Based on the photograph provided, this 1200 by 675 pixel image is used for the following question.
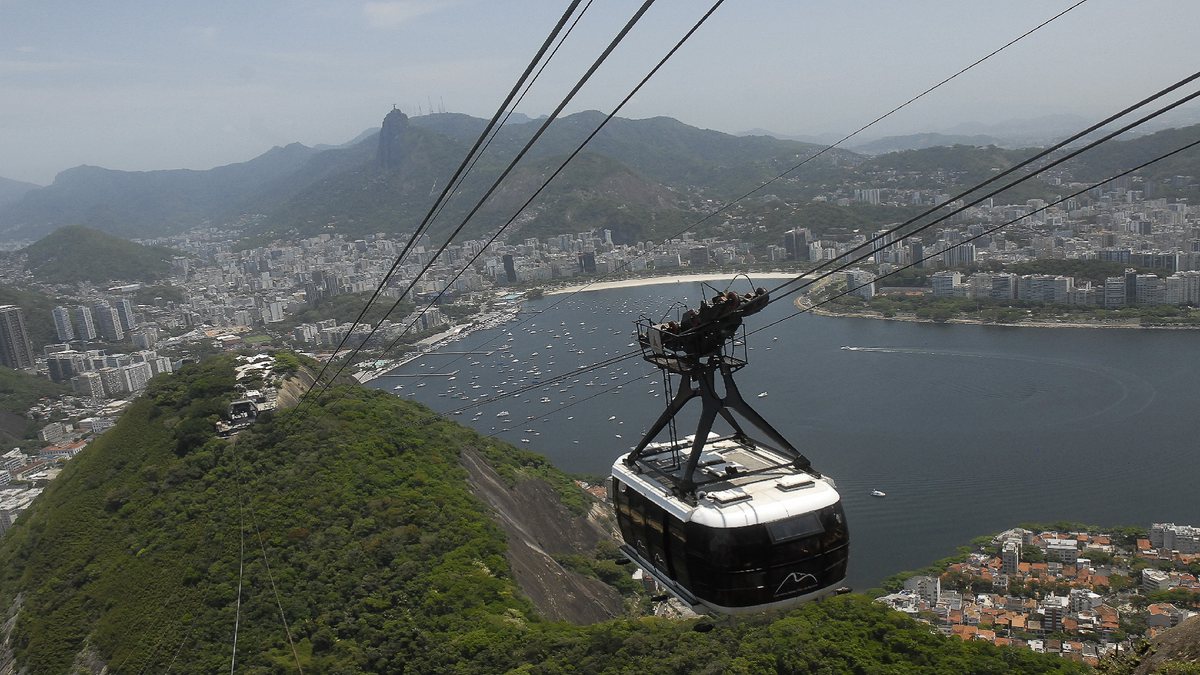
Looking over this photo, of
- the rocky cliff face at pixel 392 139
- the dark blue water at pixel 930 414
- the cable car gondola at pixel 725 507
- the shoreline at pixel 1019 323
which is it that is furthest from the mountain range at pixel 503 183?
the cable car gondola at pixel 725 507

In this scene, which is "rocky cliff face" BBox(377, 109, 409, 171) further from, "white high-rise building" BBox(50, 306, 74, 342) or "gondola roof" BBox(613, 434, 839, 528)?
"gondola roof" BBox(613, 434, 839, 528)

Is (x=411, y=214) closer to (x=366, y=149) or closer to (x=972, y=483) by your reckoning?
(x=366, y=149)

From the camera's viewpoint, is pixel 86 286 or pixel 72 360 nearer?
pixel 72 360

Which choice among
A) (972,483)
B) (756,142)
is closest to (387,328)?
(972,483)

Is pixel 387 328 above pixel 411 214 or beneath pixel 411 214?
beneath

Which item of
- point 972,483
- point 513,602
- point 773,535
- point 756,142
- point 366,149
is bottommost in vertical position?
point 972,483

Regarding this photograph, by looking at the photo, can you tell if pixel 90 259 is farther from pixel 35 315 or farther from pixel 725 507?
pixel 725 507

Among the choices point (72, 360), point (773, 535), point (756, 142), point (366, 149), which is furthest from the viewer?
point (366, 149)

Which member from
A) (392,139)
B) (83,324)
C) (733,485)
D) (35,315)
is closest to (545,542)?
(733,485)
